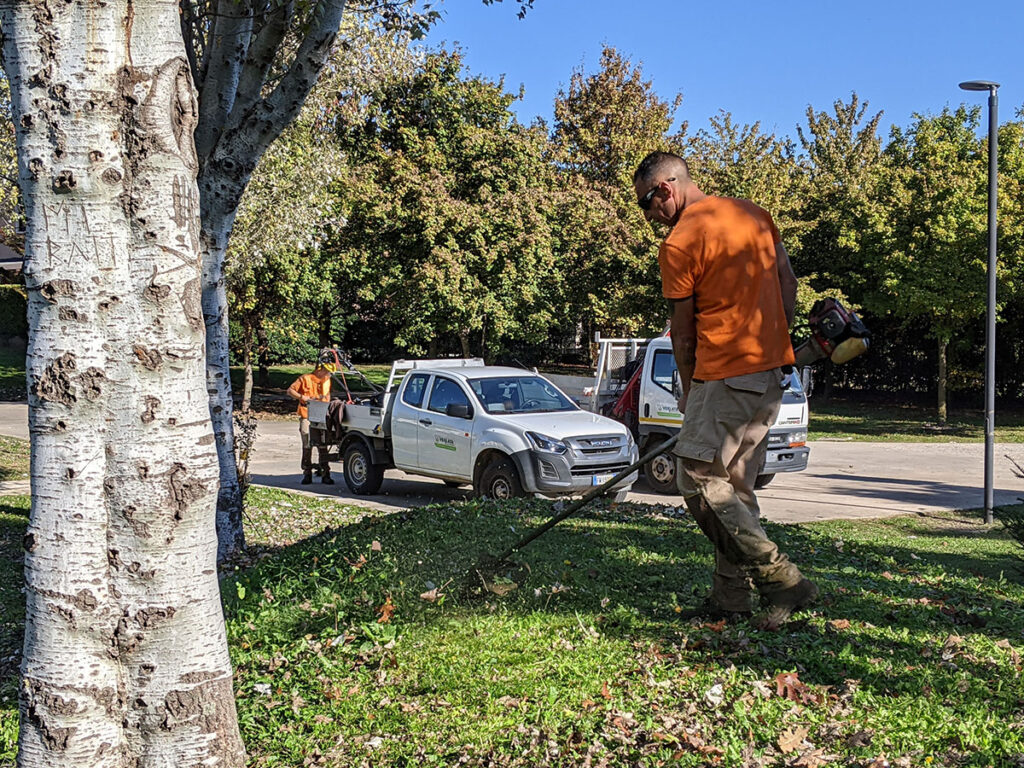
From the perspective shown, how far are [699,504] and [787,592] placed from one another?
2.11ft

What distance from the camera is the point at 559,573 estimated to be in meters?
5.88

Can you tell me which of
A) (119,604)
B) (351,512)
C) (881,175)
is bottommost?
(351,512)

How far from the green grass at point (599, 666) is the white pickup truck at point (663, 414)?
24.1ft

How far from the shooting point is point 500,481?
12.5 meters

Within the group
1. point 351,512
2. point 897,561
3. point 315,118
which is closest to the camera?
point 897,561

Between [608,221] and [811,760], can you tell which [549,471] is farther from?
[608,221]

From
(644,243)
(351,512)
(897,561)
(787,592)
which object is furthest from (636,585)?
(644,243)

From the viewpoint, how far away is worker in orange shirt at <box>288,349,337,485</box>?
1559 cm

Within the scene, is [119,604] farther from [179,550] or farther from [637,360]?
[637,360]

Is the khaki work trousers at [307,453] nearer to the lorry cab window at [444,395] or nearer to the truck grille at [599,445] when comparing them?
the lorry cab window at [444,395]

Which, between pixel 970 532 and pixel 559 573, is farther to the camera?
pixel 970 532

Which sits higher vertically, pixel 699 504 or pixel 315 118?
pixel 315 118

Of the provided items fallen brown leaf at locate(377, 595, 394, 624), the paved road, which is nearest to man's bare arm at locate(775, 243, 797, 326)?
fallen brown leaf at locate(377, 595, 394, 624)

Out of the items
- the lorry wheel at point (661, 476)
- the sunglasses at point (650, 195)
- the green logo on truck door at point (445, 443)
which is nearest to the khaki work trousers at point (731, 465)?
the sunglasses at point (650, 195)
